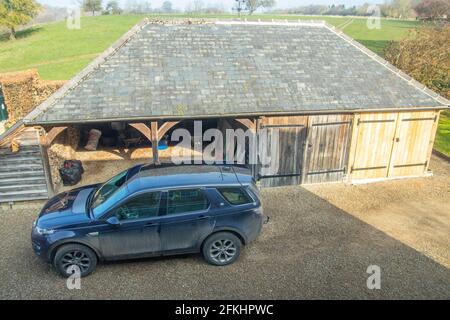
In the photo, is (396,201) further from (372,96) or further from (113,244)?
(113,244)

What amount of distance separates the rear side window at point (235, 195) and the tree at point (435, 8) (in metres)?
35.4

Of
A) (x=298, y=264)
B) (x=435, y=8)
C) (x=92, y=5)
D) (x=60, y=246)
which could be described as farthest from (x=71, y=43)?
(x=435, y=8)

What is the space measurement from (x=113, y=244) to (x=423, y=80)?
21935 millimetres

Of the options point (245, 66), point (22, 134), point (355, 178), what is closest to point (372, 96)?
point (355, 178)

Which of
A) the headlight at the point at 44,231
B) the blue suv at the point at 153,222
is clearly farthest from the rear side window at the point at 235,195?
the headlight at the point at 44,231

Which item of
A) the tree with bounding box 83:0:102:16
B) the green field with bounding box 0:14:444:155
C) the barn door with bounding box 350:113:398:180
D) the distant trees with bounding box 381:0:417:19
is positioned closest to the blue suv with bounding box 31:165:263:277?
the barn door with bounding box 350:113:398:180

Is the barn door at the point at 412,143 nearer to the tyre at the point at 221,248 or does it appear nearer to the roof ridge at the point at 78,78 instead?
the tyre at the point at 221,248

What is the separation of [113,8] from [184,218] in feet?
244

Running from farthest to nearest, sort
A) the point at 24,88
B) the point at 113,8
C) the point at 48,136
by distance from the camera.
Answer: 1. the point at 113,8
2. the point at 24,88
3. the point at 48,136

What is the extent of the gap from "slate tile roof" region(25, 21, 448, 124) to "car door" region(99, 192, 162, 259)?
3664mm

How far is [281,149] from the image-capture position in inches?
442

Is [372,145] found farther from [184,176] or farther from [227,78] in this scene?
[184,176]

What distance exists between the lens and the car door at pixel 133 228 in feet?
22.2

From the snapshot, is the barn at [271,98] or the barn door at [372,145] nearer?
the barn at [271,98]
